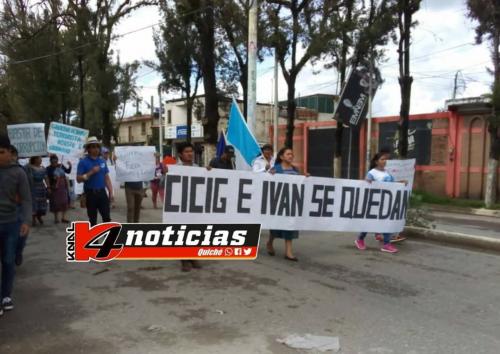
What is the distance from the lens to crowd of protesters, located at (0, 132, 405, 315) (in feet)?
15.3

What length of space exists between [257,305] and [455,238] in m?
5.07

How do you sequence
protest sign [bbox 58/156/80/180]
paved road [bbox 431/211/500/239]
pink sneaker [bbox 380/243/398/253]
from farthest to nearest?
protest sign [bbox 58/156/80/180]
paved road [bbox 431/211/500/239]
pink sneaker [bbox 380/243/398/253]

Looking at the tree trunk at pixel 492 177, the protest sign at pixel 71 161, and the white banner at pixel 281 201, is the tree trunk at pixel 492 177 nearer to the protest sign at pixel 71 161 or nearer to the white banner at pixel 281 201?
the white banner at pixel 281 201

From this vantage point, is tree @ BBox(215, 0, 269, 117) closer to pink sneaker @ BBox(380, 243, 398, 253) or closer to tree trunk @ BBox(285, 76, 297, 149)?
tree trunk @ BBox(285, 76, 297, 149)

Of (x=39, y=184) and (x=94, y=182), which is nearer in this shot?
(x=94, y=182)

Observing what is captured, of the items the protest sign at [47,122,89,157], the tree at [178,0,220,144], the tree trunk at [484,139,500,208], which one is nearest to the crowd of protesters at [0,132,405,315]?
the protest sign at [47,122,89,157]

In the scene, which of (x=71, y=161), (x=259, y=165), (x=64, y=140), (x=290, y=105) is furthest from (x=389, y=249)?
(x=290, y=105)

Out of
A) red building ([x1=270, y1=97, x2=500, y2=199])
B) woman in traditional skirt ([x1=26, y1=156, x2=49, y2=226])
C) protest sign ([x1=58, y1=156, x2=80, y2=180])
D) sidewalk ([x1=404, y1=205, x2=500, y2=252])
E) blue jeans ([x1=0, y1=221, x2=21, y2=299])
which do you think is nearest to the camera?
blue jeans ([x1=0, y1=221, x2=21, y2=299])

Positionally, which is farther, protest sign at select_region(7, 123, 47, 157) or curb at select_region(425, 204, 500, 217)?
curb at select_region(425, 204, 500, 217)

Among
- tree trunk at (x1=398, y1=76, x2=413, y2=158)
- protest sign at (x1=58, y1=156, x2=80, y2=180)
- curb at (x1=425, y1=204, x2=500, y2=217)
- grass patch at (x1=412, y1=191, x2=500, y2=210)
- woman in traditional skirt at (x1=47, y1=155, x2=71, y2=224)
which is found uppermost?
tree trunk at (x1=398, y1=76, x2=413, y2=158)

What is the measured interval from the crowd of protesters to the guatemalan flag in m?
0.14

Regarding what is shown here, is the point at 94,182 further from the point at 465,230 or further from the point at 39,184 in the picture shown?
the point at 465,230

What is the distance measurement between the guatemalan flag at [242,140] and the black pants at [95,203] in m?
2.21

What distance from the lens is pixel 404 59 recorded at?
17.8 m
